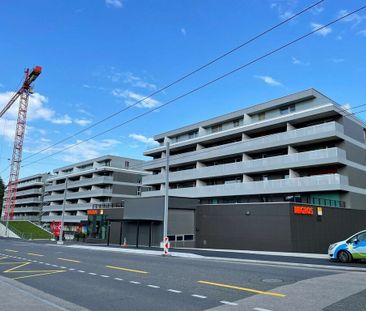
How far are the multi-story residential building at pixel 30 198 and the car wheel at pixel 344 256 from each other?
10117 cm

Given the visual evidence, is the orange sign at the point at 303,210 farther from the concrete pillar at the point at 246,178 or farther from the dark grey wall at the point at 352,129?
the concrete pillar at the point at 246,178

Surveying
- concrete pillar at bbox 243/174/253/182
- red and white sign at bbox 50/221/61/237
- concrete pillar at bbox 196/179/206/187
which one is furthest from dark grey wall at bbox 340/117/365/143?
red and white sign at bbox 50/221/61/237

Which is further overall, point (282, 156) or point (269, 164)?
point (269, 164)

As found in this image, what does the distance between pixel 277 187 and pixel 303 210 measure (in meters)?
7.68

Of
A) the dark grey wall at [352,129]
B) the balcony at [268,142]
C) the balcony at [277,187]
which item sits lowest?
the balcony at [277,187]

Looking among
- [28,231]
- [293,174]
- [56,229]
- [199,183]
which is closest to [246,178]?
[293,174]

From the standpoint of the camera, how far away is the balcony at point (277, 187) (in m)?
33.1

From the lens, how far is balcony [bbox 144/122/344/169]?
34.0 meters

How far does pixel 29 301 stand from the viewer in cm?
834

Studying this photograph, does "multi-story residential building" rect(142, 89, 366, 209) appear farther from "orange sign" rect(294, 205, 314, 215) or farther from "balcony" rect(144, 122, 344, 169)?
"orange sign" rect(294, 205, 314, 215)

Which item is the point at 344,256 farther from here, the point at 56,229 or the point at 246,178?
the point at 56,229

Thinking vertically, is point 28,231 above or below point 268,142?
below

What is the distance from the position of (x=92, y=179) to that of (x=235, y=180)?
42.8 m

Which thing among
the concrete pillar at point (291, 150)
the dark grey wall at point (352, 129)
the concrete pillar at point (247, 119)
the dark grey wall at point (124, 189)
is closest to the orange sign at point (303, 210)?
the concrete pillar at point (291, 150)
